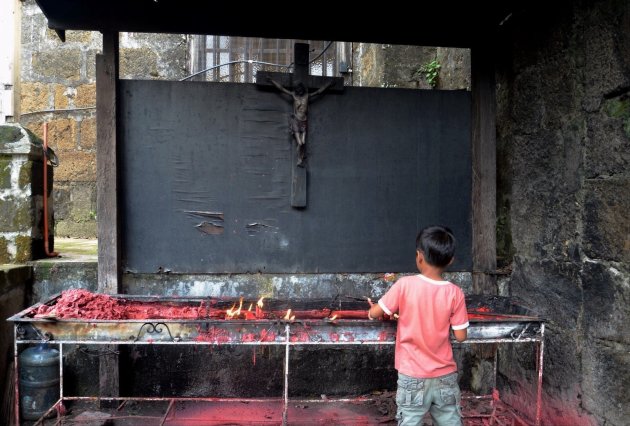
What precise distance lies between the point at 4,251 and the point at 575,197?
492 cm

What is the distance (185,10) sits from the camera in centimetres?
427

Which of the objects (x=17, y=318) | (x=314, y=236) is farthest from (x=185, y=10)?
(x=17, y=318)

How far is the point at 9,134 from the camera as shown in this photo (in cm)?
455

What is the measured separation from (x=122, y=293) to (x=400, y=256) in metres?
2.66

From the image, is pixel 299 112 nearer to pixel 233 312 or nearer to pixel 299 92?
pixel 299 92

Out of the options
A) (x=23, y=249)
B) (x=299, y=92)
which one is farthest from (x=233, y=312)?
(x=23, y=249)

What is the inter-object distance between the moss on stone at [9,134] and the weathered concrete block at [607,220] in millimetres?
4885

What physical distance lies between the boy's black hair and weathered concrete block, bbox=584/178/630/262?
108 centimetres

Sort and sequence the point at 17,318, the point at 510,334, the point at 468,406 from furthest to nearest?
the point at 468,406
the point at 510,334
the point at 17,318

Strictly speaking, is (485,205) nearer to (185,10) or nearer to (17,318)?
(185,10)

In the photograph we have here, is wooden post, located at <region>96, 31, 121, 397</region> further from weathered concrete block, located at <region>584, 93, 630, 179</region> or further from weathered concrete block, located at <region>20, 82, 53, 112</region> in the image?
weathered concrete block, located at <region>20, 82, 53, 112</region>

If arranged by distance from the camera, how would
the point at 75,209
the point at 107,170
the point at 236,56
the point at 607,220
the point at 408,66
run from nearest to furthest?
the point at 607,220 → the point at 107,170 → the point at 408,66 → the point at 75,209 → the point at 236,56

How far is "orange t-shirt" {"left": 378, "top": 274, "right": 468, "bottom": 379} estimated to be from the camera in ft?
9.67

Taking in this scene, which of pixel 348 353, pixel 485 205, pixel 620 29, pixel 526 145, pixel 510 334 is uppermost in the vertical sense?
pixel 620 29
